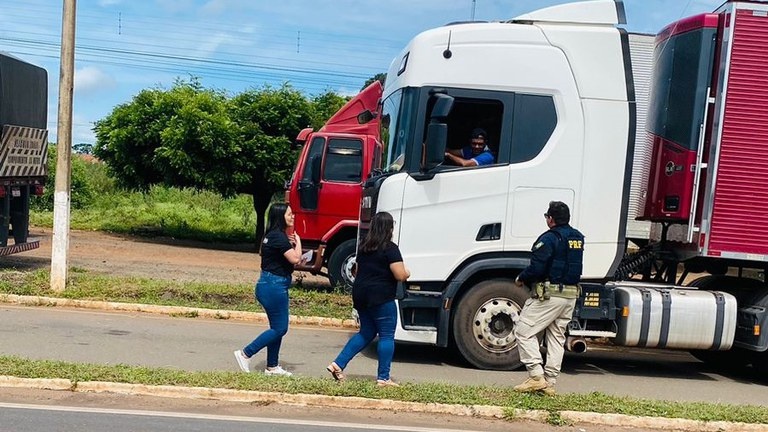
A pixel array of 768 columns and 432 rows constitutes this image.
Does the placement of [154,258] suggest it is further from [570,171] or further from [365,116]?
[570,171]

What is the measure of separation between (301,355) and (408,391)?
2.34m

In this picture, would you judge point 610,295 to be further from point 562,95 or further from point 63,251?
point 63,251

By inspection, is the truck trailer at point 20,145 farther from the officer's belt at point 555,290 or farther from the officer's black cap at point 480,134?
the officer's belt at point 555,290

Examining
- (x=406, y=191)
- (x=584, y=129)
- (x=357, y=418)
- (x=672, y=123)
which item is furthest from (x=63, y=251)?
(x=672, y=123)

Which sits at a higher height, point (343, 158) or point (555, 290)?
point (343, 158)

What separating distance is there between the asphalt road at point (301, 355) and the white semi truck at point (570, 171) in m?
0.49

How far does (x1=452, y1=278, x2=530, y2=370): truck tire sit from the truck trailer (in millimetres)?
8540

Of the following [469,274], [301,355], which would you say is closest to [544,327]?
[469,274]

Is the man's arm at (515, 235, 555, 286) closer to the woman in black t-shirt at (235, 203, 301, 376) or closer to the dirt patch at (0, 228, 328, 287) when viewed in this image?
the woman in black t-shirt at (235, 203, 301, 376)

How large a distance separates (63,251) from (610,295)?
25.4ft

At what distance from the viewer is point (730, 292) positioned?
8.85m

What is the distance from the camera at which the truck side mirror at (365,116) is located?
1330 centimetres

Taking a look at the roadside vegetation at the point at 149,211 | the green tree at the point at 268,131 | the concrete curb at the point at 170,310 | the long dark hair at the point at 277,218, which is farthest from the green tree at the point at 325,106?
the long dark hair at the point at 277,218

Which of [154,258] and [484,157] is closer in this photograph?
[484,157]
